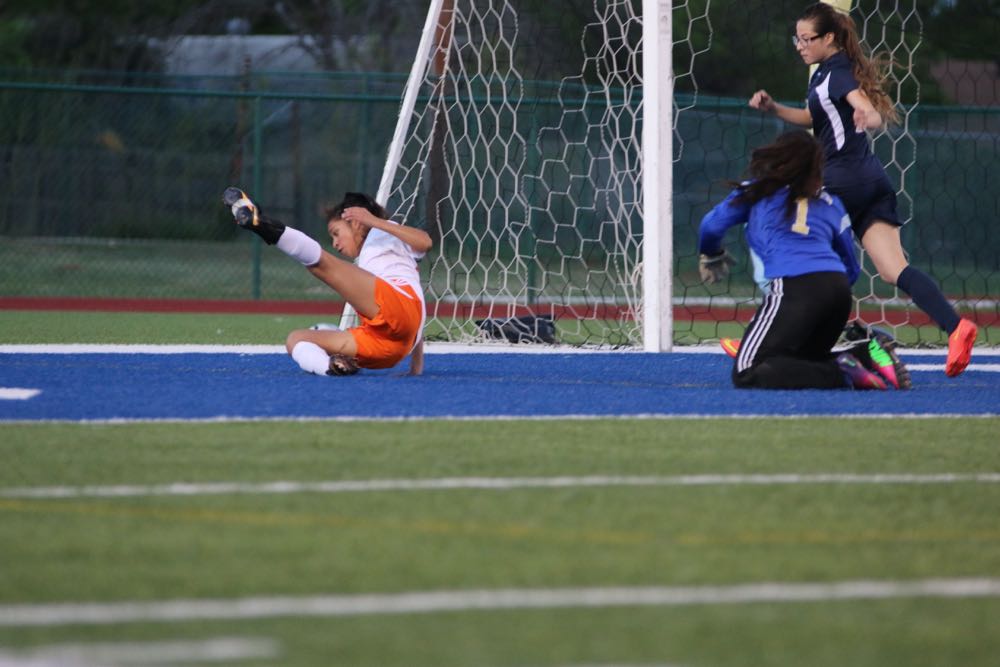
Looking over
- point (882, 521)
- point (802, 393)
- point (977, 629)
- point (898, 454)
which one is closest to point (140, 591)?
point (977, 629)

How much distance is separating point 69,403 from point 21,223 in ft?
42.6

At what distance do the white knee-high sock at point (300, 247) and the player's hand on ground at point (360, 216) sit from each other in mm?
282

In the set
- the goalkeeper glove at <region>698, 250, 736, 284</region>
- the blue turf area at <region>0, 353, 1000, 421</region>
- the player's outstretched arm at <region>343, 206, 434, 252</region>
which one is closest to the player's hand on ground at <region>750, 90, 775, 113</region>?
the goalkeeper glove at <region>698, 250, 736, 284</region>

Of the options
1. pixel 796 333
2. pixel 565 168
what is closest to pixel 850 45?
pixel 796 333

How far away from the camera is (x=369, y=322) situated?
754 cm

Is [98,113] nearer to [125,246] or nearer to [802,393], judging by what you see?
[125,246]

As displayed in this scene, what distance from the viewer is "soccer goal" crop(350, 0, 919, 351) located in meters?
9.43

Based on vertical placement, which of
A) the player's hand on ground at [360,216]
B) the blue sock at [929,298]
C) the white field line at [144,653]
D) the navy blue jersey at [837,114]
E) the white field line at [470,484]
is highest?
the navy blue jersey at [837,114]

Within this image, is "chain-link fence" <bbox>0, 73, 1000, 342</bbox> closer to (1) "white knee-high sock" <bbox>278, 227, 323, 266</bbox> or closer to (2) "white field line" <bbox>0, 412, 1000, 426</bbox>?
(1) "white knee-high sock" <bbox>278, 227, 323, 266</bbox>

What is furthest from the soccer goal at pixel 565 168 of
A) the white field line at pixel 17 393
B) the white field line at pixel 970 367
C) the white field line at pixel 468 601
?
the white field line at pixel 468 601

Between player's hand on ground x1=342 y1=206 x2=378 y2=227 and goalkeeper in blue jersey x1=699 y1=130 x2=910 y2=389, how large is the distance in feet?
5.16

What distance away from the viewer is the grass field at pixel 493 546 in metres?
2.83

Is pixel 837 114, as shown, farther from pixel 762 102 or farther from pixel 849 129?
pixel 762 102

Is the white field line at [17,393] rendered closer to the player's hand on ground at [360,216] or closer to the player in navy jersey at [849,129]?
the player's hand on ground at [360,216]
